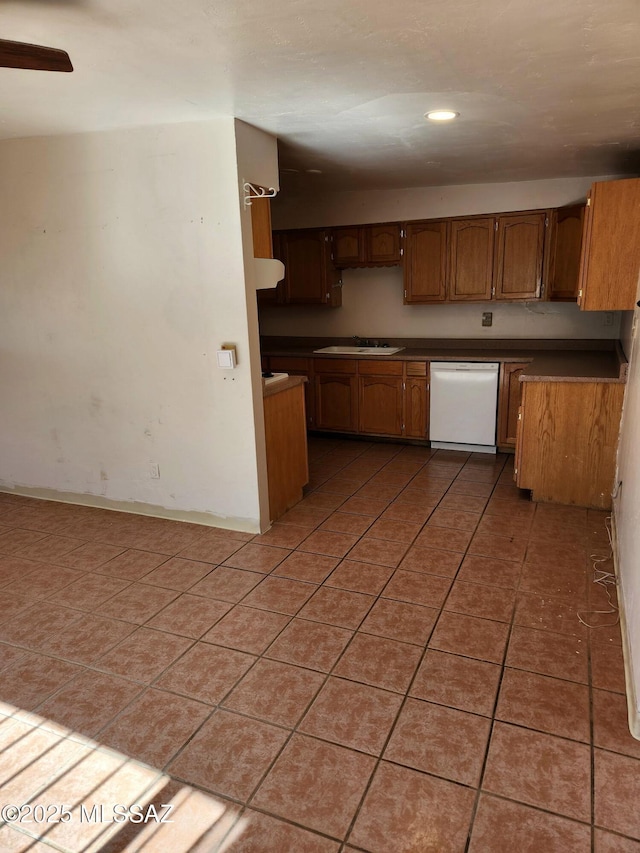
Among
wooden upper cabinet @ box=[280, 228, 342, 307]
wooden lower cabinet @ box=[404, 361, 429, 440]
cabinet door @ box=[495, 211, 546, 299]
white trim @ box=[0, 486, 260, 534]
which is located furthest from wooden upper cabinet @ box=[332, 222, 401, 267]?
white trim @ box=[0, 486, 260, 534]

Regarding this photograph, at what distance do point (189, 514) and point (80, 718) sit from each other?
1.67 metres

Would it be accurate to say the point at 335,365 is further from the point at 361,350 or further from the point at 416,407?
the point at 416,407

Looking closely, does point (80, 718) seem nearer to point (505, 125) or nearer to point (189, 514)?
point (189, 514)

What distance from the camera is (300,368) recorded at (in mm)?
5336

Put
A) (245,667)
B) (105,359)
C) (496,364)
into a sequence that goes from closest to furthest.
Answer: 1. (245,667)
2. (105,359)
3. (496,364)

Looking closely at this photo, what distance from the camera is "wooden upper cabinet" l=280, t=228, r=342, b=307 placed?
5277 millimetres

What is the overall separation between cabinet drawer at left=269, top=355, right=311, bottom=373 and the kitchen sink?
207 mm

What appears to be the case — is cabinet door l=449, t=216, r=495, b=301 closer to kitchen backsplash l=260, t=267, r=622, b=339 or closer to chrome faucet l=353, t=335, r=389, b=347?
kitchen backsplash l=260, t=267, r=622, b=339

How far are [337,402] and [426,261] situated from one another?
1.48 m

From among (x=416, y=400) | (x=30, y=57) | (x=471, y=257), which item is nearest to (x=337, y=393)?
(x=416, y=400)

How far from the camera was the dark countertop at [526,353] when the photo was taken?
3.57 metres

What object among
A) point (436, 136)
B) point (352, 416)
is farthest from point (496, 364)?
point (436, 136)

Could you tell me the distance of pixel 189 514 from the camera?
3602 mm

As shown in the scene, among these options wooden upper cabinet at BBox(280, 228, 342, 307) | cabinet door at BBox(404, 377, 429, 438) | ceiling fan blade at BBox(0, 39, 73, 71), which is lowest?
cabinet door at BBox(404, 377, 429, 438)
